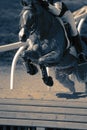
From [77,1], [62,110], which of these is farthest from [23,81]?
[77,1]

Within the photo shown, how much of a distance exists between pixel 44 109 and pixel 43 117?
0.06 m

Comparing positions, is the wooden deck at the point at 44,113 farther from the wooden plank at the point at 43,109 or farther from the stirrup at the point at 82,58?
the stirrup at the point at 82,58

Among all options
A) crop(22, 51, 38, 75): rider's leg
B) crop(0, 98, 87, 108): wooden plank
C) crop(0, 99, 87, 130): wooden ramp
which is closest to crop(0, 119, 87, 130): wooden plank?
crop(0, 99, 87, 130): wooden ramp

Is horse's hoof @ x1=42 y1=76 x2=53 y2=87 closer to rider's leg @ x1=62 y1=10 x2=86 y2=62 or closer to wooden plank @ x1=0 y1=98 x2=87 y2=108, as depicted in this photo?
wooden plank @ x1=0 y1=98 x2=87 y2=108

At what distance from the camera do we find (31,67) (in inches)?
155

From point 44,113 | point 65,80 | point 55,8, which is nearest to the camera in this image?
point 44,113

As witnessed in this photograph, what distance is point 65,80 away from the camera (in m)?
4.09

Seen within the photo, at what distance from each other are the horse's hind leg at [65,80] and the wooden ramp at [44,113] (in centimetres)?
31

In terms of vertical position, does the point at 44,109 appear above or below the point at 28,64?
below

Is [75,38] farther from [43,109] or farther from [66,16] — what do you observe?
[43,109]

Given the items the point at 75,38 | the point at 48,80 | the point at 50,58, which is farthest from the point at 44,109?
the point at 75,38

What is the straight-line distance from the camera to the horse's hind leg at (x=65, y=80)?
406 cm

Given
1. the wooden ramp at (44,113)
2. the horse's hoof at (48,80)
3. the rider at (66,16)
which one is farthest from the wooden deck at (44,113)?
the rider at (66,16)

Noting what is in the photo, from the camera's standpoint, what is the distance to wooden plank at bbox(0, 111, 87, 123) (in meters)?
3.67
